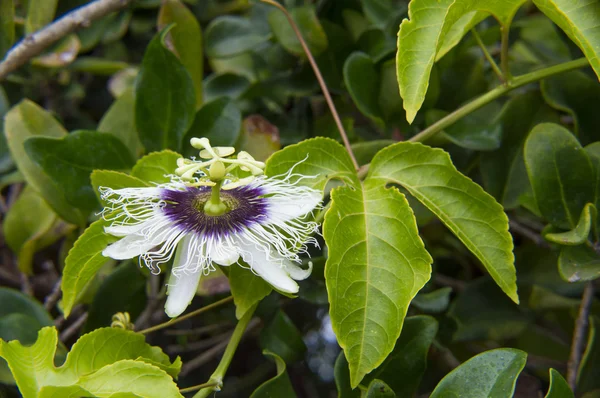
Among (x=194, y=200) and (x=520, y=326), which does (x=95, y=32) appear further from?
(x=520, y=326)

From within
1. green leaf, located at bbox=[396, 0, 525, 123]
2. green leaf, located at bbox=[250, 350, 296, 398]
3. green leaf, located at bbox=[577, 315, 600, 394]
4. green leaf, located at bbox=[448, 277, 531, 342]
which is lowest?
green leaf, located at bbox=[448, 277, 531, 342]

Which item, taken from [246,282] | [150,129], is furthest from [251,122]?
[246,282]

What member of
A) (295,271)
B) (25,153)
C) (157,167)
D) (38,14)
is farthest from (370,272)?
(38,14)

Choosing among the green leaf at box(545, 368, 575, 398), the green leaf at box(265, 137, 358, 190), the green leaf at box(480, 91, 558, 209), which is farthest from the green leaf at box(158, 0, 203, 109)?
the green leaf at box(545, 368, 575, 398)

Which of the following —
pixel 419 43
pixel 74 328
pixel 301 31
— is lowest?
pixel 74 328

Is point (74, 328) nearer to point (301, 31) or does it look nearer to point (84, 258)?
point (84, 258)

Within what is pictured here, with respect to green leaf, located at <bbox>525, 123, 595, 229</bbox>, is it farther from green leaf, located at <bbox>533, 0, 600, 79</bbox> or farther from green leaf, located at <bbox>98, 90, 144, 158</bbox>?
green leaf, located at <bbox>98, 90, 144, 158</bbox>

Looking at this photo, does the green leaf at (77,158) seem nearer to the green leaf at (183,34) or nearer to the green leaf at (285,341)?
the green leaf at (183,34)
